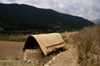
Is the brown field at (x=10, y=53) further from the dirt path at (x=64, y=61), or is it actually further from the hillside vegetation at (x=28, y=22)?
the hillside vegetation at (x=28, y=22)

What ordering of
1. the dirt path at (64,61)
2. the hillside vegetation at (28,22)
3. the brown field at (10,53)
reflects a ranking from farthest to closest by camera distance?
the hillside vegetation at (28,22)
the brown field at (10,53)
the dirt path at (64,61)

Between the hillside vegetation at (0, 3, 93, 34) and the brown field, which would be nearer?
the brown field

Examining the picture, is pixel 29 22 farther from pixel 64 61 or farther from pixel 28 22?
pixel 64 61

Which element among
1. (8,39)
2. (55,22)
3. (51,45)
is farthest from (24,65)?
(55,22)

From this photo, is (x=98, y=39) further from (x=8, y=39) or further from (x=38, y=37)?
(x=8, y=39)

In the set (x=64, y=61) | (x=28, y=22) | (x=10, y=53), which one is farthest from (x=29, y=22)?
(x=64, y=61)

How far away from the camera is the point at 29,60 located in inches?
443

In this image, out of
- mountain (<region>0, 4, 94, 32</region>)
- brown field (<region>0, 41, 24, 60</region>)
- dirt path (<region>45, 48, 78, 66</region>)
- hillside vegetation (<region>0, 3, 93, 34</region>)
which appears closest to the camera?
dirt path (<region>45, 48, 78, 66</region>)

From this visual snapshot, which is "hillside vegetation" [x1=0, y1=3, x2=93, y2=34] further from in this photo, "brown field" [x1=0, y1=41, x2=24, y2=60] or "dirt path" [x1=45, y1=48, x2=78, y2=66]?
"dirt path" [x1=45, y1=48, x2=78, y2=66]

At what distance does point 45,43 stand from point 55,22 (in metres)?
98.0

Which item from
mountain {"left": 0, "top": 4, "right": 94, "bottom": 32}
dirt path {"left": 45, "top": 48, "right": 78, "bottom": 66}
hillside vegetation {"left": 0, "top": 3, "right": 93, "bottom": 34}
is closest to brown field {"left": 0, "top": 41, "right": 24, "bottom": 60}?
dirt path {"left": 45, "top": 48, "right": 78, "bottom": 66}

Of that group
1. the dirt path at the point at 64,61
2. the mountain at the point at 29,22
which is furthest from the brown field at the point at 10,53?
the mountain at the point at 29,22

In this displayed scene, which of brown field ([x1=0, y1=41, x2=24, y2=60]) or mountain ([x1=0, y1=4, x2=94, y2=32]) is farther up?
mountain ([x1=0, y1=4, x2=94, y2=32])

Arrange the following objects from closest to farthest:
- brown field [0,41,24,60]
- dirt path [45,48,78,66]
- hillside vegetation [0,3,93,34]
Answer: dirt path [45,48,78,66], brown field [0,41,24,60], hillside vegetation [0,3,93,34]
